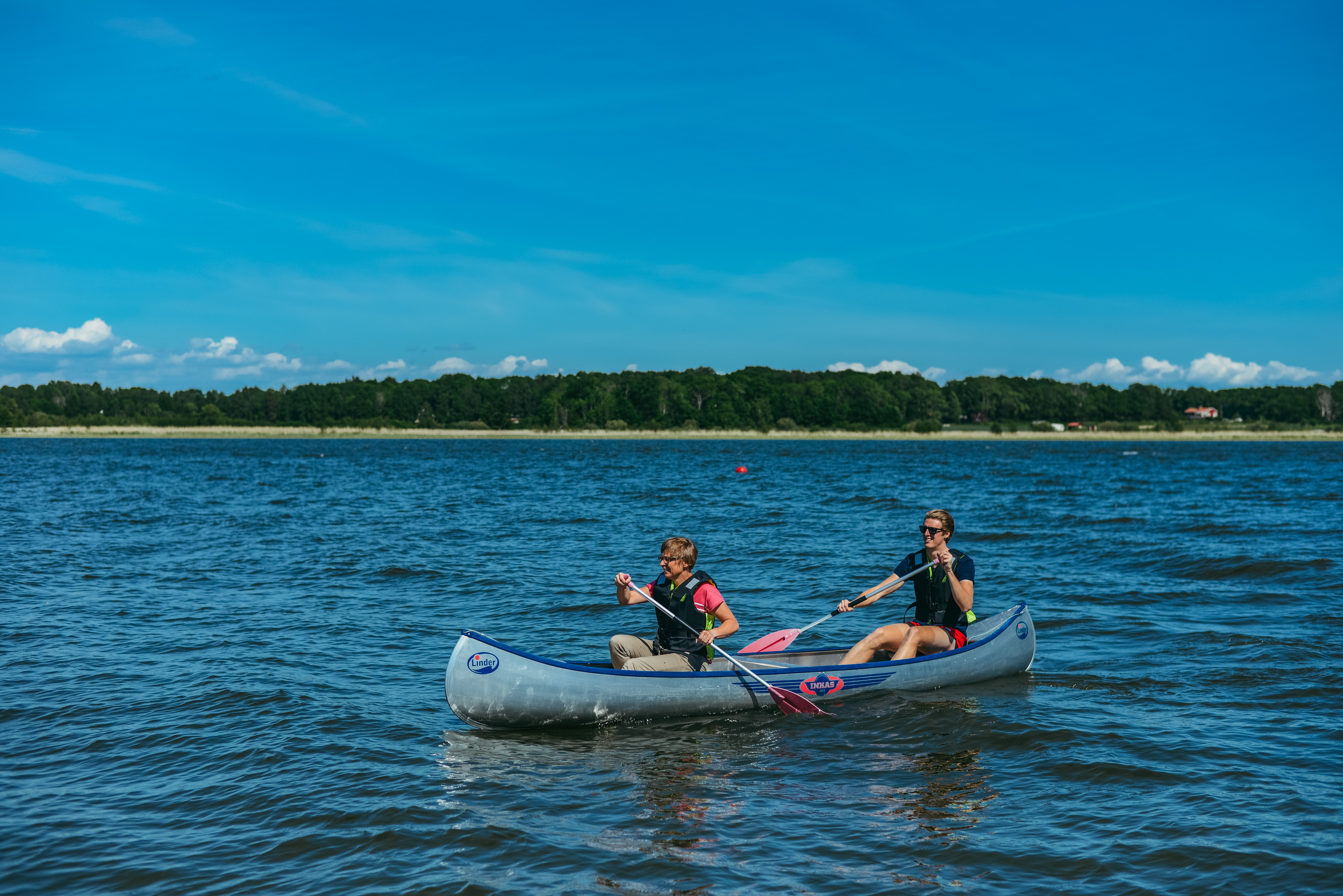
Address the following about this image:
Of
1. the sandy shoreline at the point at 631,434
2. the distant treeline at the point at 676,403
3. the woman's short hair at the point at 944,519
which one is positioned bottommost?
the woman's short hair at the point at 944,519

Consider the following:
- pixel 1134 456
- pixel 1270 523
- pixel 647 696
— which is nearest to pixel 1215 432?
pixel 1134 456

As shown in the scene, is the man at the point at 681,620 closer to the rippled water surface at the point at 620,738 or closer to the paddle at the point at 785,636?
the rippled water surface at the point at 620,738

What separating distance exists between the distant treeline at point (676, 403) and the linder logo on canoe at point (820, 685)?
5521 inches

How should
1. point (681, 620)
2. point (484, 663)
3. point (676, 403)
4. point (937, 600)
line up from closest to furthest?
point (484, 663)
point (681, 620)
point (937, 600)
point (676, 403)

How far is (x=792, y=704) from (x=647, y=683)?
4.93 ft

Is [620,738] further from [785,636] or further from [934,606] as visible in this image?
[934,606]

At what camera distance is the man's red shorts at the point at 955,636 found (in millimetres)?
9633

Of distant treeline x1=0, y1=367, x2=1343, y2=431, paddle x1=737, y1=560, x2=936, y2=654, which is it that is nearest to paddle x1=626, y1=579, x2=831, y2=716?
paddle x1=737, y1=560, x2=936, y2=654

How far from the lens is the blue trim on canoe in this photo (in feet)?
25.9

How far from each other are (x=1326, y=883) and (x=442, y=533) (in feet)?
63.9

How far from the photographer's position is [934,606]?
9.81 meters

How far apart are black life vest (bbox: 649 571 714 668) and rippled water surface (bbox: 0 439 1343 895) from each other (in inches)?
26.6

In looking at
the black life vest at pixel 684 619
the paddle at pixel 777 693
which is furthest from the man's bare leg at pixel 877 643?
the black life vest at pixel 684 619

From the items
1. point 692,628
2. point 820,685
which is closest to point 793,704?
point 820,685
